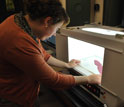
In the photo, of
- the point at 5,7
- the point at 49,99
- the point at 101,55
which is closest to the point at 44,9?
the point at 101,55

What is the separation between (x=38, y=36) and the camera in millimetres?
739

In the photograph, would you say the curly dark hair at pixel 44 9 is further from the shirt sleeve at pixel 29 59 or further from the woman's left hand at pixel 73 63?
the woman's left hand at pixel 73 63

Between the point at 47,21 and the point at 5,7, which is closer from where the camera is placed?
the point at 47,21

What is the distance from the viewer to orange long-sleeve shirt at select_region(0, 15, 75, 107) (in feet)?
2.02

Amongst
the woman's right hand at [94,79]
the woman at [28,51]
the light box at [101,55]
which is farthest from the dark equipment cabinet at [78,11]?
the woman's right hand at [94,79]

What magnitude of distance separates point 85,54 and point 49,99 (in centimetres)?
89

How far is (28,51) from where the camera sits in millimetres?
615

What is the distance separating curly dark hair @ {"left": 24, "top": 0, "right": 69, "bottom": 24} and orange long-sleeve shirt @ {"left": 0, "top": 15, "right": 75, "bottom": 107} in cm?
9

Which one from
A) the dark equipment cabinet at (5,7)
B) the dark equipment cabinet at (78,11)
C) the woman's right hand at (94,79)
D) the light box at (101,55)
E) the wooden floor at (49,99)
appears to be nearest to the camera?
the light box at (101,55)

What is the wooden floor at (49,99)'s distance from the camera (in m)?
1.47

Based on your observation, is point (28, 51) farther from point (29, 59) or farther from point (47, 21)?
point (47, 21)

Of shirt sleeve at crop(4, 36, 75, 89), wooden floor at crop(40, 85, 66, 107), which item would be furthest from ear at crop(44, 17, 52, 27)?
wooden floor at crop(40, 85, 66, 107)

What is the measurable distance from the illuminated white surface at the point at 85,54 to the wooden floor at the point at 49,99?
660 mm

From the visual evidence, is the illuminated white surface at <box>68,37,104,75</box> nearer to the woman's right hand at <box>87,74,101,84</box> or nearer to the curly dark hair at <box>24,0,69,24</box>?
the woman's right hand at <box>87,74,101,84</box>
